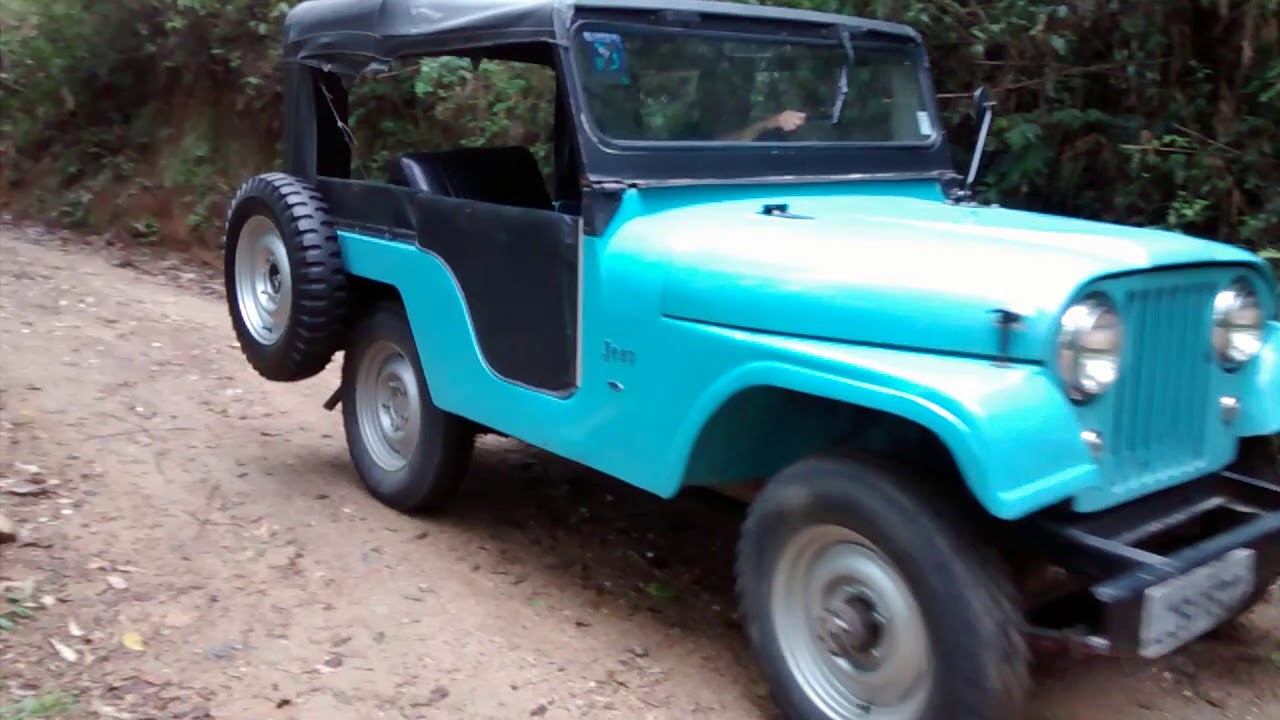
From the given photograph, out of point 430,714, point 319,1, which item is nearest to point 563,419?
point 430,714

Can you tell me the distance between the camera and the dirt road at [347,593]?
3.38m

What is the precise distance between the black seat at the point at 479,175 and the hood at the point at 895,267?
4.69ft

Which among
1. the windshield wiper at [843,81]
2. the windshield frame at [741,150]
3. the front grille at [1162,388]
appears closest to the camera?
the front grille at [1162,388]

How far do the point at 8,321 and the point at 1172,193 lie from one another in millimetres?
6698

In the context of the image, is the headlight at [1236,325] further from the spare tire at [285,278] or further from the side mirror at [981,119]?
the spare tire at [285,278]

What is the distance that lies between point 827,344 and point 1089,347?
0.60 meters

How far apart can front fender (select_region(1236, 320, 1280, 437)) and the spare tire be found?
315cm

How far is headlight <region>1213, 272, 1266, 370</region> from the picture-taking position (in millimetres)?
3066

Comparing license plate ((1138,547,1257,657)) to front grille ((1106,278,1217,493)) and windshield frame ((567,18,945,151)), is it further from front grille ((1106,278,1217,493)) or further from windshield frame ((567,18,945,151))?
windshield frame ((567,18,945,151))

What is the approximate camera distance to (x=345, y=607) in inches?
154

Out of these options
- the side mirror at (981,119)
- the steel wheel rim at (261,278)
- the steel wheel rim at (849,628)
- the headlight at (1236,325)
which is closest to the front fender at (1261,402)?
the headlight at (1236,325)

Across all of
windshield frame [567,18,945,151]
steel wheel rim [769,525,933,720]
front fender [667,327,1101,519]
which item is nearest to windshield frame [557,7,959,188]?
windshield frame [567,18,945,151]

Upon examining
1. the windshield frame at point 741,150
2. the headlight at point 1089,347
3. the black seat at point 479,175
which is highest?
the windshield frame at point 741,150

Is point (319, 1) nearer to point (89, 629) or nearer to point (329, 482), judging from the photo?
point (329, 482)
